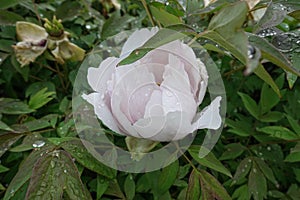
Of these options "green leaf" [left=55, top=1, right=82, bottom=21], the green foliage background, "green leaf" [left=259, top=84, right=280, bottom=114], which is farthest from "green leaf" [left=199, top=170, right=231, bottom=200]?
"green leaf" [left=55, top=1, right=82, bottom=21]

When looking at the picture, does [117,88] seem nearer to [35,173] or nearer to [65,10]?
[35,173]

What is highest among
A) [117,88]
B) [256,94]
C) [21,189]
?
[117,88]

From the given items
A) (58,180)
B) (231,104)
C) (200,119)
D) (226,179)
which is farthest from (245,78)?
(58,180)

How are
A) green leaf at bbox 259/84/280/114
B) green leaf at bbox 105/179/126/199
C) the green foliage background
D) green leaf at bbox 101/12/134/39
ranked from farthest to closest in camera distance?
green leaf at bbox 101/12/134/39
green leaf at bbox 259/84/280/114
green leaf at bbox 105/179/126/199
the green foliage background

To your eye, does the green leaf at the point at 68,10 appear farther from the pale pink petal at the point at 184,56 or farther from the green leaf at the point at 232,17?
the green leaf at the point at 232,17

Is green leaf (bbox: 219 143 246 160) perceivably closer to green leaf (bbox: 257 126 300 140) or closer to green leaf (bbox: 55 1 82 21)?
green leaf (bbox: 257 126 300 140)
